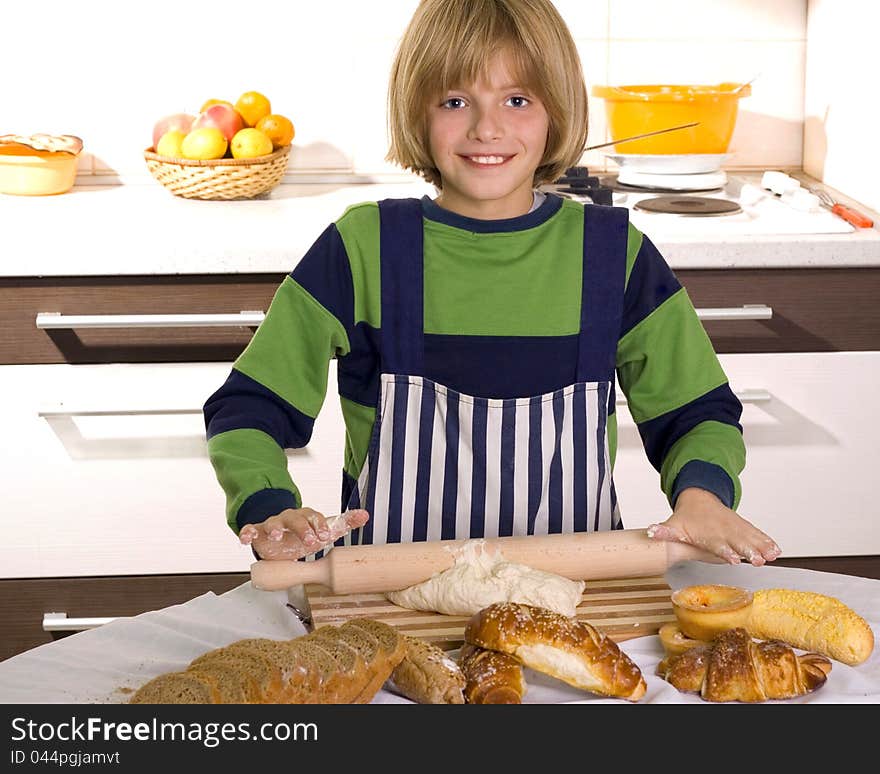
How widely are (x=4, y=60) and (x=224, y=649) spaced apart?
1.91 meters

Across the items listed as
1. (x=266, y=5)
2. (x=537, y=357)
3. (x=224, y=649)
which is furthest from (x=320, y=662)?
(x=266, y=5)

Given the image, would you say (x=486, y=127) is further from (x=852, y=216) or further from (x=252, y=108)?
(x=252, y=108)

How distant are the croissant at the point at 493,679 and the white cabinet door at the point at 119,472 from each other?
1220 millimetres

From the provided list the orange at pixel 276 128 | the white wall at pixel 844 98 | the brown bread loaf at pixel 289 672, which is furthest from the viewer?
the orange at pixel 276 128

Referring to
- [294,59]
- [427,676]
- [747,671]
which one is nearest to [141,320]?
[294,59]

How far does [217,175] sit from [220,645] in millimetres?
1405

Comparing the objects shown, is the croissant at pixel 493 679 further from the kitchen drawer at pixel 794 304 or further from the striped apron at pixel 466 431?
the kitchen drawer at pixel 794 304

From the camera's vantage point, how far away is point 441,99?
4.24ft

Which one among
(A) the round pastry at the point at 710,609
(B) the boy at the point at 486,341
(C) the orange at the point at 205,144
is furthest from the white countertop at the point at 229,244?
(A) the round pastry at the point at 710,609

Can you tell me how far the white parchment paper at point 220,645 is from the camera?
922 mm

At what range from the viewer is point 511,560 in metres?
1.11

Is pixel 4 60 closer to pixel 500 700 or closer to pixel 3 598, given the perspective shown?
pixel 3 598

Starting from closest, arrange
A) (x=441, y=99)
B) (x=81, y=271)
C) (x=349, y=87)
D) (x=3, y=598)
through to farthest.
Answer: (x=441, y=99) < (x=81, y=271) < (x=3, y=598) < (x=349, y=87)

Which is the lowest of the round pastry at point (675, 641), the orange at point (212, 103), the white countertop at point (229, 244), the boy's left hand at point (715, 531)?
the round pastry at point (675, 641)
